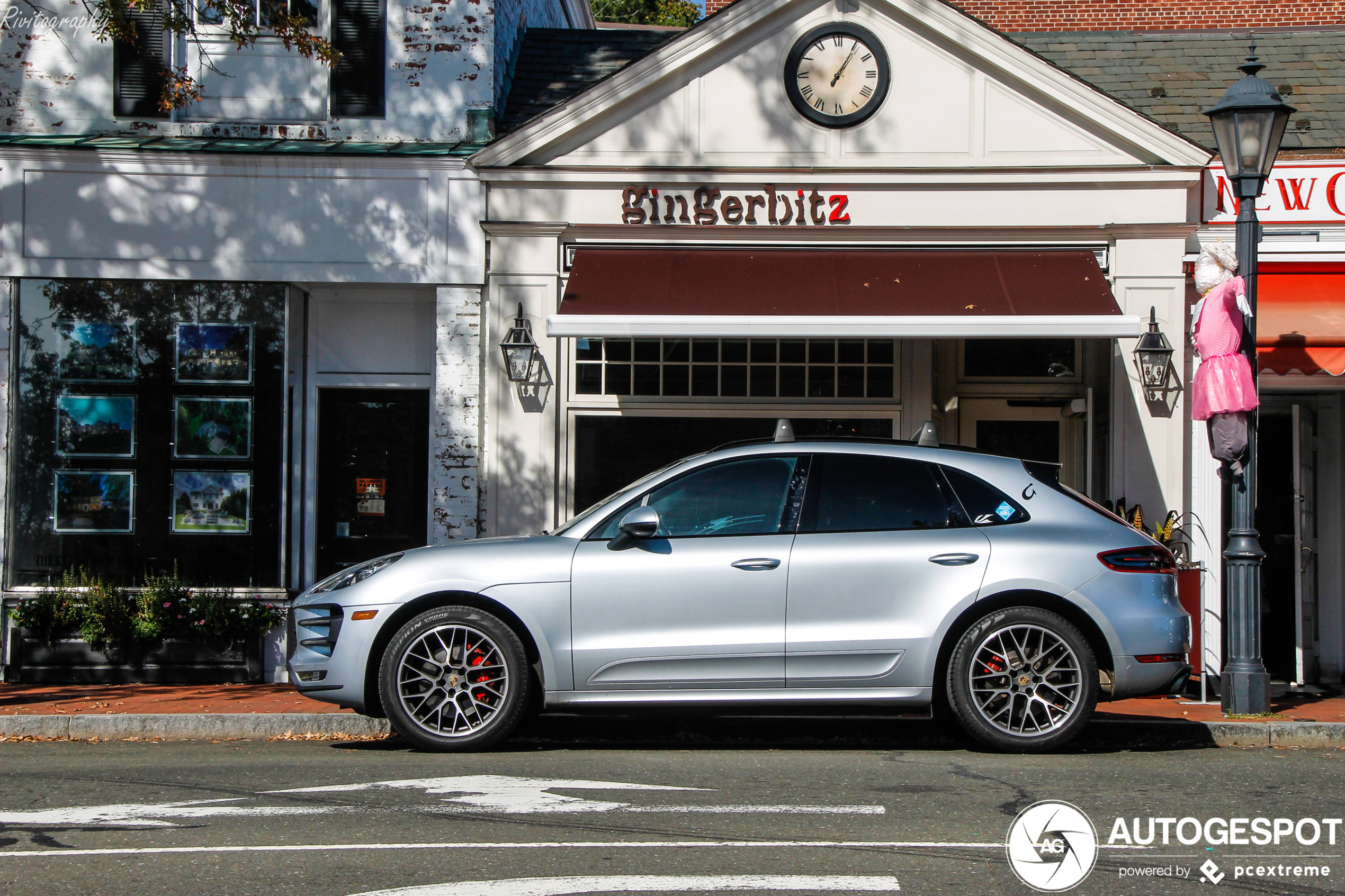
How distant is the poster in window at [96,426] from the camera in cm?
1091

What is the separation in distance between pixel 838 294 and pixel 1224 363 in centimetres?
296

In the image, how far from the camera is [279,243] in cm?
1104

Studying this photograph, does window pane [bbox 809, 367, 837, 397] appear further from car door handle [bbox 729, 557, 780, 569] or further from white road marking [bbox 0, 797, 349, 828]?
white road marking [bbox 0, 797, 349, 828]

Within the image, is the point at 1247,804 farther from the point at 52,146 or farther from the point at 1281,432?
the point at 52,146

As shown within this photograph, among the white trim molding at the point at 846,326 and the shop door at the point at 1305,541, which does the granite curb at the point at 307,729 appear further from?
the shop door at the point at 1305,541

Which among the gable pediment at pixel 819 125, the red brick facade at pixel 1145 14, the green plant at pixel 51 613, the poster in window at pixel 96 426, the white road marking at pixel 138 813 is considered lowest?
the white road marking at pixel 138 813

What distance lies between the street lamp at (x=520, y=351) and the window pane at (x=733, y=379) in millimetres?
1596

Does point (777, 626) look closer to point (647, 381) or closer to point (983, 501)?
point (983, 501)

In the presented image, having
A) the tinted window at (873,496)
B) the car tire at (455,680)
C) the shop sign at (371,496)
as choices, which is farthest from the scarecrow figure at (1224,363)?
the shop sign at (371,496)

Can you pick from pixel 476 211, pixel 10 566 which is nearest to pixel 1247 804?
pixel 476 211

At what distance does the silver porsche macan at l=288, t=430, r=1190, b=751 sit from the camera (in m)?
6.82

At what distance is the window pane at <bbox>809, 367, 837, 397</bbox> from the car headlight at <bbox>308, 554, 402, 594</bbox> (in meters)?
5.02

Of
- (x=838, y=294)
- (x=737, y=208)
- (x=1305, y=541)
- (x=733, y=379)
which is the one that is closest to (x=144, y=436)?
(x=733, y=379)

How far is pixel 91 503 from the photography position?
10.9 metres
